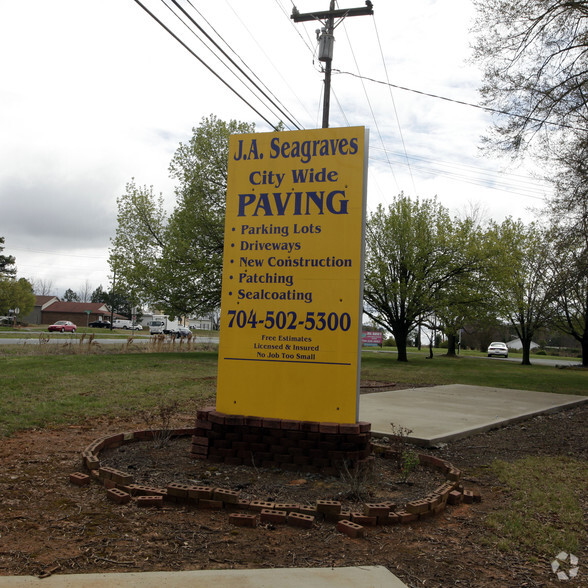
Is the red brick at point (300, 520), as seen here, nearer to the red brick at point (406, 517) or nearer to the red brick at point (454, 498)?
the red brick at point (406, 517)

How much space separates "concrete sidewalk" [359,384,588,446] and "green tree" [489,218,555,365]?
17271 millimetres

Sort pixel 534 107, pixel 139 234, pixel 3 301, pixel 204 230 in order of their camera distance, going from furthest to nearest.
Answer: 1. pixel 3 301
2. pixel 139 234
3. pixel 204 230
4. pixel 534 107

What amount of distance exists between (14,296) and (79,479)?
61.2m

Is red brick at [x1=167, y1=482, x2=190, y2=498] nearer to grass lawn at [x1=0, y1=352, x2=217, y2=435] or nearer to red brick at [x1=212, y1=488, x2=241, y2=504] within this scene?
red brick at [x1=212, y1=488, x2=241, y2=504]

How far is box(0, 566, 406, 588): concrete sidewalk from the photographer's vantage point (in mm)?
2756

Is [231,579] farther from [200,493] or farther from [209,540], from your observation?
[200,493]

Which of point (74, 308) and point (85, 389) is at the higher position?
point (74, 308)

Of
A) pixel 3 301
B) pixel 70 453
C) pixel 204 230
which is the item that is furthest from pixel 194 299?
pixel 3 301

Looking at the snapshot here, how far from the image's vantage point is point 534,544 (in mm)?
3662

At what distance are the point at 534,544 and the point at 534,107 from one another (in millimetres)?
12206

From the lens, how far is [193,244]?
25797mm

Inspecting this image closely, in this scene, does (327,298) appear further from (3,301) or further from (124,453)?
(3,301)

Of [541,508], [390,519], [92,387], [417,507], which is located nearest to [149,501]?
[390,519]

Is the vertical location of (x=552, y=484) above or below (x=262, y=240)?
below
